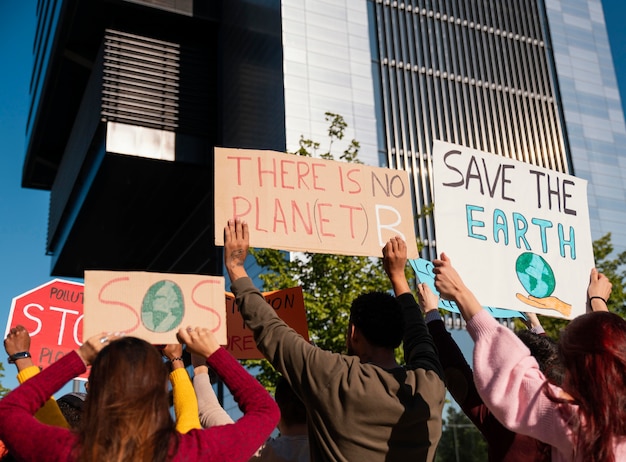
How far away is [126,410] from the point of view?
186 centimetres

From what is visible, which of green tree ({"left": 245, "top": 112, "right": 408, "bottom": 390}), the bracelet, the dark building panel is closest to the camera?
the bracelet

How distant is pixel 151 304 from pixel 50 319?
1818mm

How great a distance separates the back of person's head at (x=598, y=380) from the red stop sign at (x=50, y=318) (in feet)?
12.0

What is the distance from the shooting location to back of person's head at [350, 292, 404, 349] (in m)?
2.66

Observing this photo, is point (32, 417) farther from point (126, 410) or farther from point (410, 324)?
point (410, 324)

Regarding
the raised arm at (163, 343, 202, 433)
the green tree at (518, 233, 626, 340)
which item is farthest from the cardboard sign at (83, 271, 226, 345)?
the green tree at (518, 233, 626, 340)

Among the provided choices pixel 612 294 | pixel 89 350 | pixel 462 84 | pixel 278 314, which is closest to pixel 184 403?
pixel 89 350

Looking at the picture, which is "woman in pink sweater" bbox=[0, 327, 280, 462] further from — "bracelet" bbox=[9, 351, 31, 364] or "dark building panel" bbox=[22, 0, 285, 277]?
"dark building panel" bbox=[22, 0, 285, 277]

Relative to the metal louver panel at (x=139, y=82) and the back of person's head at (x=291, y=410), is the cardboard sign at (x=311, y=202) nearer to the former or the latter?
the back of person's head at (x=291, y=410)

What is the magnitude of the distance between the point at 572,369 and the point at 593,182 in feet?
79.2

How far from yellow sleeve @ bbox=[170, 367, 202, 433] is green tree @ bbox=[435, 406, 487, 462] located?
19468 millimetres

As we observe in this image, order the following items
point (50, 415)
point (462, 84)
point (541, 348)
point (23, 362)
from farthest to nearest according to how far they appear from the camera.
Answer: point (462, 84), point (541, 348), point (23, 362), point (50, 415)

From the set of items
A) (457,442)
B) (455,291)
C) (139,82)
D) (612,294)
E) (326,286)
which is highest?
(139,82)

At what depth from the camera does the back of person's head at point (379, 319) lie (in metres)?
2.66
